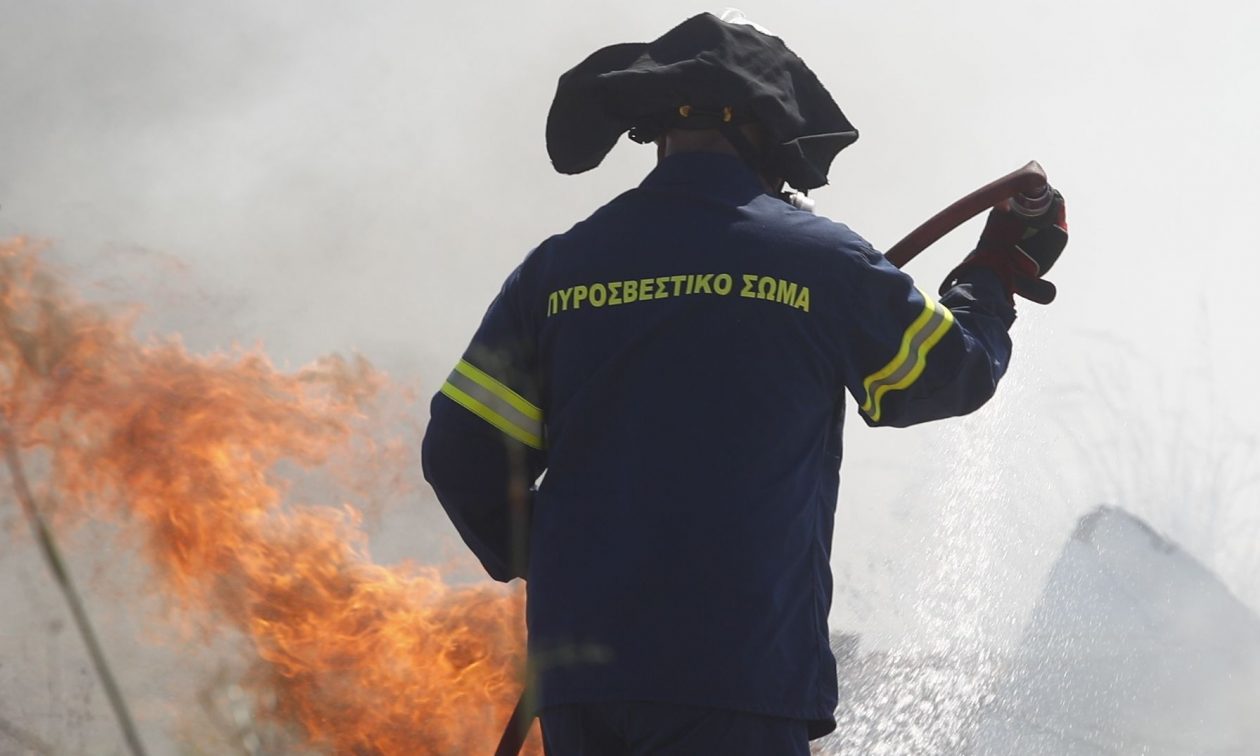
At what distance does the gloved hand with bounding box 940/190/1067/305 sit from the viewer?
262cm

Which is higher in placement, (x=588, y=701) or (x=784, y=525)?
(x=784, y=525)

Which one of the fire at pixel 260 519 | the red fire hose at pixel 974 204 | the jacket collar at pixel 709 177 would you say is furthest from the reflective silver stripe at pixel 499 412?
the fire at pixel 260 519

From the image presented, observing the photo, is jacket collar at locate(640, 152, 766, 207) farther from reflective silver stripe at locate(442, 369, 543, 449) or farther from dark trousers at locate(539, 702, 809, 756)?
dark trousers at locate(539, 702, 809, 756)

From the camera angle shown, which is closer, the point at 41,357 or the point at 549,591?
the point at 549,591

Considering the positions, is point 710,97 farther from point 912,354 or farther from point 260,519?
point 260,519

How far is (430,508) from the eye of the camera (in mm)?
11055

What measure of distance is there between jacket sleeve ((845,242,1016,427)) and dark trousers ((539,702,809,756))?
0.56 meters

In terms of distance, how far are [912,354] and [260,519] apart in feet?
17.3

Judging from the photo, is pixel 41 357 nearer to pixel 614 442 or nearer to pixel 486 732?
pixel 486 732

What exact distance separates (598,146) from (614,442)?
27.4 inches

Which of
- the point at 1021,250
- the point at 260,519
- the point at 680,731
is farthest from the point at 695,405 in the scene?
the point at 260,519

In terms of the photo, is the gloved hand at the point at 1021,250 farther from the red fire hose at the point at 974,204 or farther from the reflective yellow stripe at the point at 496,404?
the reflective yellow stripe at the point at 496,404

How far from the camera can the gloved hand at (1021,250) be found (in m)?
2.62

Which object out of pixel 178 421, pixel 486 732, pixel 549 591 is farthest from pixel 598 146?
pixel 178 421
